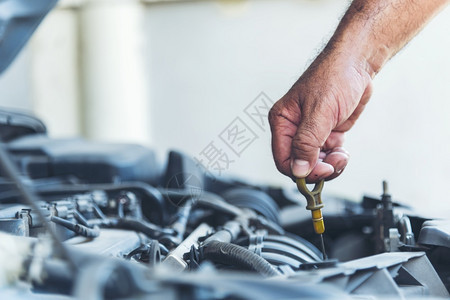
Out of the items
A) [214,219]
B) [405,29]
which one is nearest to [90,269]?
[405,29]

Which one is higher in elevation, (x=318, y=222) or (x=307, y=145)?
(x=307, y=145)

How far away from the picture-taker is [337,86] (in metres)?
1.14

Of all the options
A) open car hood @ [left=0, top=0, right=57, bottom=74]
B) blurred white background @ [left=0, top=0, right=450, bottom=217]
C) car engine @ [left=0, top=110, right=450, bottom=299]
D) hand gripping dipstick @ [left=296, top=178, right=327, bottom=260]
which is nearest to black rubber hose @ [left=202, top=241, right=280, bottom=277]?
car engine @ [left=0, top=110, right=450, bottom=299]

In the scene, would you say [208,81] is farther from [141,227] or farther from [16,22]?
[16,22]

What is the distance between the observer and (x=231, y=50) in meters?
5.19

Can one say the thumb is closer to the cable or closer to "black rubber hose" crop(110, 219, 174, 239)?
"black rubber hose" crop(110, 219, 174, 239)

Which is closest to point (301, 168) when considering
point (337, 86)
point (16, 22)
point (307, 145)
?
point (307, 145)

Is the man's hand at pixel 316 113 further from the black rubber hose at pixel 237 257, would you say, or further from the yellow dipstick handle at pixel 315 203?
the black rubber hose at pixel 237 257

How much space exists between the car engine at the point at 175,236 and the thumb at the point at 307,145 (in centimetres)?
15

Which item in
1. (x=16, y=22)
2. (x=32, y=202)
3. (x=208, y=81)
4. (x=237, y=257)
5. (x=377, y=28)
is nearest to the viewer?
(x=32, y=202)

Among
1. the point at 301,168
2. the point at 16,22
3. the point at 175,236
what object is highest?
the point at 16,22

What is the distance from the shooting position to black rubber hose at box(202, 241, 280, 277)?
82 centimetres

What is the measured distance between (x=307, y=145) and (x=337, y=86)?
5.2 inches

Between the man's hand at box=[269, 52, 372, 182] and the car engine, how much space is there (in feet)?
0.51
